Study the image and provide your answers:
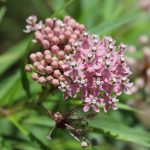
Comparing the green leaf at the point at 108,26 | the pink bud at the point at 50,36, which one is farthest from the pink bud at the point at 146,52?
the pink bud at the point at 50,36

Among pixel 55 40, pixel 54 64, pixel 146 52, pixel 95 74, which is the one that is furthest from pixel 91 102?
pixel 146 52

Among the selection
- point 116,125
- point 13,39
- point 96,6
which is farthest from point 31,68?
point 13,39

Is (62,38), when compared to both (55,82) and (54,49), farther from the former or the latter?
(55,82)

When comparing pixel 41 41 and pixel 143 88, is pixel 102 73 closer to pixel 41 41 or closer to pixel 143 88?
pixel 41 41

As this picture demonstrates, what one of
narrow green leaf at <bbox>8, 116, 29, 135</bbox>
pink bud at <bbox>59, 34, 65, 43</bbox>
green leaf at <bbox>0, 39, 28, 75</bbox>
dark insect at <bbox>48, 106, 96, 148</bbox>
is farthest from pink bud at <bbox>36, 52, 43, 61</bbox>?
green leaf at <bbox>0, 39, 28, 75</bbox>

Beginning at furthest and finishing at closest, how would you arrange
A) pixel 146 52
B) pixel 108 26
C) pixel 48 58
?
1. pixel 146 52
2. pixel 108 26
3. pixel 48 58

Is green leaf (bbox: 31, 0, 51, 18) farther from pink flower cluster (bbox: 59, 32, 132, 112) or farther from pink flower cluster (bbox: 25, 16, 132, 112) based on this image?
pink flower cluster (bbox: 59, 32, 132, 112)
